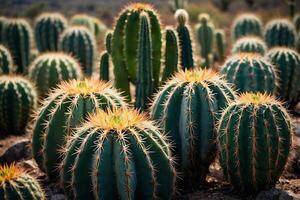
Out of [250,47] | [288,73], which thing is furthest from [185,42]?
[250,47]

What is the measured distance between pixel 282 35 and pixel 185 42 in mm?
4461

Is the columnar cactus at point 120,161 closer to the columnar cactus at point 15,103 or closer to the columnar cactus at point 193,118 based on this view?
the columnar cactus at point 193,118

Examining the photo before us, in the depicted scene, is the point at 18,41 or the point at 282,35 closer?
the point at 18,41

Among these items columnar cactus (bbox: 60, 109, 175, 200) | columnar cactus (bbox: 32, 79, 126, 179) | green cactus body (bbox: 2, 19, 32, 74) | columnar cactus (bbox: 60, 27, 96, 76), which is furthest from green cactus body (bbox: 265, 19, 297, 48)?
columnar cactus (bbox: 60, 109, 175, 200)

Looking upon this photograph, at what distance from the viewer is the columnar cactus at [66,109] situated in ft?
17.2

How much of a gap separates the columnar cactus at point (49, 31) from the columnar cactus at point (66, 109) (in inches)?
235

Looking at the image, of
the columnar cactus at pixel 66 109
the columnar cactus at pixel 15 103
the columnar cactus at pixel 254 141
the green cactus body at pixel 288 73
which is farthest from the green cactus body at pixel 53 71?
the columnar cactus at pixel 254 141

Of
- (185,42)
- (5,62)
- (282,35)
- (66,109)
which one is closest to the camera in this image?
(66,109)

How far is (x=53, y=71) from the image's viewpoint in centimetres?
806

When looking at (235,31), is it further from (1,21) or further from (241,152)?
(241,152)

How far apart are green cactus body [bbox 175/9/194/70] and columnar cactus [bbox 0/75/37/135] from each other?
6.91 feet

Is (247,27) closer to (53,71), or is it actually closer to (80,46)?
(80,46)

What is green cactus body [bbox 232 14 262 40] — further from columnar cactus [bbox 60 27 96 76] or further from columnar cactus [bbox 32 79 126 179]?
columnar cactus [bbox 32 79 126 179]

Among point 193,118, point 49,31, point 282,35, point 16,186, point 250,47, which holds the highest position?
point 49,31
